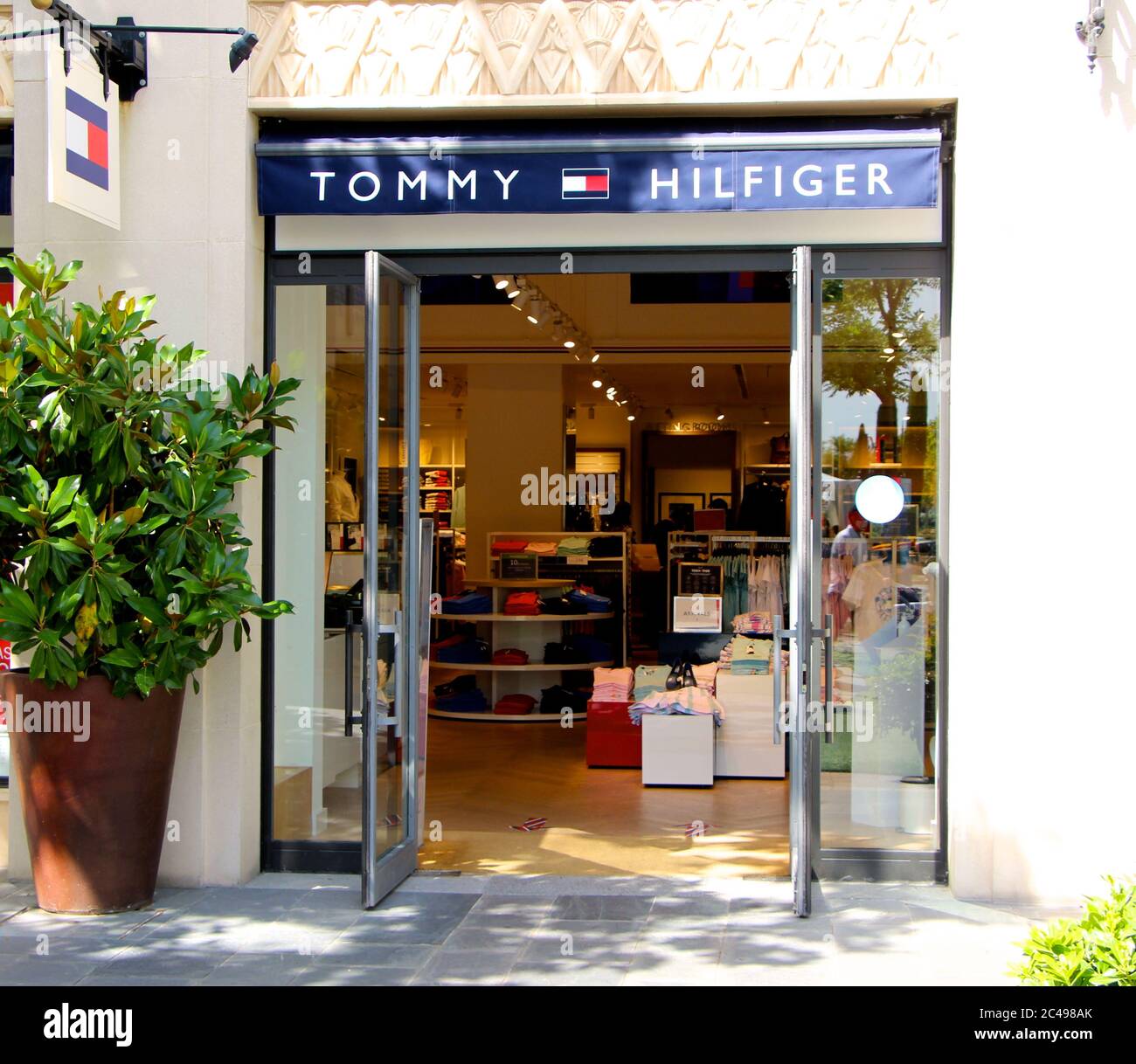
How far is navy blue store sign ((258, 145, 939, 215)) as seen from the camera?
5332 millimetres

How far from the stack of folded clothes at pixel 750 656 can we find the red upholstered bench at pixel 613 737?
77 cm

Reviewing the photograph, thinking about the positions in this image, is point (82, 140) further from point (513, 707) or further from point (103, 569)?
point (513, 707)

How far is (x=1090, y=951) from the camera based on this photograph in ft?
9.01

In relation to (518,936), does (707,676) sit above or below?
above

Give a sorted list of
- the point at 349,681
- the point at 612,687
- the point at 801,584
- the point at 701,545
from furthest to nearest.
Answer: the point at 701,545, the point at 612,687, the point at 349,681, the point at 801,584

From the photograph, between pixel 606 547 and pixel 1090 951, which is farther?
pixel 606 547

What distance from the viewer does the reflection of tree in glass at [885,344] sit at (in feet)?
18.5

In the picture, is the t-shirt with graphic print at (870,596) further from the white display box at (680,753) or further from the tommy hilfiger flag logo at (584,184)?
the white display box at (680,753)

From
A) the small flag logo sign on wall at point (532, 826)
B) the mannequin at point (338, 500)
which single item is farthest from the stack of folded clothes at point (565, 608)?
the mannequin at point (338, 500)

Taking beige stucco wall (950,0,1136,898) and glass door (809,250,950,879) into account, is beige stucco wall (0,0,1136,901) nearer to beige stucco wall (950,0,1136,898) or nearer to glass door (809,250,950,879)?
beige stucco wall (950,0,1136,898)

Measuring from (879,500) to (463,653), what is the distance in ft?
16.6

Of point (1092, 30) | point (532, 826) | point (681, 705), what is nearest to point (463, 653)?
point (681, 705)

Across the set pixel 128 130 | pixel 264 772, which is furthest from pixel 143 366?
pixel 264 772

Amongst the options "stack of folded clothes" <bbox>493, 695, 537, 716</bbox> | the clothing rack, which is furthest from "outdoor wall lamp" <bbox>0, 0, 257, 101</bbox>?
the clothing rack
